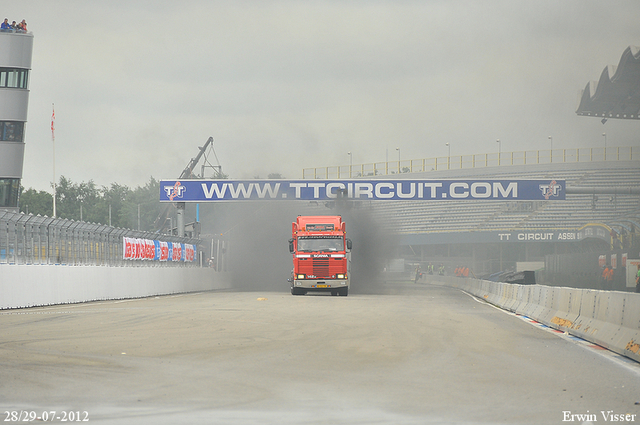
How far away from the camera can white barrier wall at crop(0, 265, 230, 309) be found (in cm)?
2302

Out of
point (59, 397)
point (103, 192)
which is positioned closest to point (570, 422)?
point (59, 397)

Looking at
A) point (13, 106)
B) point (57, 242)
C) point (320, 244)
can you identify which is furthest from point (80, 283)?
point (13, 106)

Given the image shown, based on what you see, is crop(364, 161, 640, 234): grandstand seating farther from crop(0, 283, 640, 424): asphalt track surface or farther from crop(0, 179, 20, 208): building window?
crop(0, 283, 640, 424): asphalt track surface

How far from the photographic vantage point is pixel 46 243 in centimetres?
2548

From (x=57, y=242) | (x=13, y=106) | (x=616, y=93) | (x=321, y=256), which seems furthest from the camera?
(x=13, y=106)

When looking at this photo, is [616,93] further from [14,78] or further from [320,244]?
[14,78]

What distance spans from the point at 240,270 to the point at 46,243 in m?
27.4

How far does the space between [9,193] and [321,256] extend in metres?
29.6

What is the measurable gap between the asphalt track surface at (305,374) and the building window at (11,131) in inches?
1671

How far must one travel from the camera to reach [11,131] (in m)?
55.1

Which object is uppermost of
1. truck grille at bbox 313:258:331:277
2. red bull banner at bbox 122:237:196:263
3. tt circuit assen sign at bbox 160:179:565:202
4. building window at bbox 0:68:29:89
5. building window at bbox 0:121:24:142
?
building window at bbox 0:68:29:89

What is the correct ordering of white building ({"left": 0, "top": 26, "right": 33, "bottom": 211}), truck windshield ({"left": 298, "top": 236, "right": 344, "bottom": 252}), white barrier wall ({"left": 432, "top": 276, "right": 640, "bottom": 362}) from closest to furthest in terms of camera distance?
white barrier wall ({"left": 432, "top": 276, "right": 640, "bottom": 362}), truck windshield ({"left": 298, "top": 236, "right": 344, "bottom": 252}), white building ({"left": 0, "top": 26, "right": 33, "bottom": 211})

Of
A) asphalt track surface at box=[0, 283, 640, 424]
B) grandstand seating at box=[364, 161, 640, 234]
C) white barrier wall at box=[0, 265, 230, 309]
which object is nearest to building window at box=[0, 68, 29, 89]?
white barrier wall at box=[0, 265, 230, 309]

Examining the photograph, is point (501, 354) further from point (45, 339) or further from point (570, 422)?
point (45, 339)
